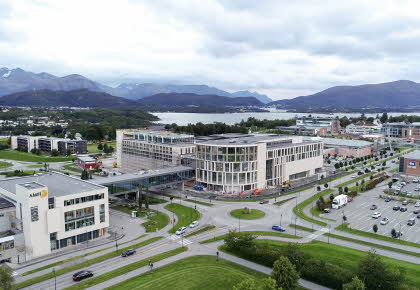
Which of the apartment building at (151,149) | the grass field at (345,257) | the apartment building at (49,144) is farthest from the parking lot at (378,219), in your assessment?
the apartment building at (49,144)

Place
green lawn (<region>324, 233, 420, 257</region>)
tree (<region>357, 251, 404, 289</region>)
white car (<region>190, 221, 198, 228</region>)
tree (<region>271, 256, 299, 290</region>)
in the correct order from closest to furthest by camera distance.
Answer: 1. tree (<region>271, 256, 299, 290</region>)
2. tree (<region>357, 251, 404, 289</region>)
3. green lawn (<region>324, 233, 420, 257</region>)
4. white car (<region>190, 221, 198, 228</region>)

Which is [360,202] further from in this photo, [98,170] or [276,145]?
[98,170]

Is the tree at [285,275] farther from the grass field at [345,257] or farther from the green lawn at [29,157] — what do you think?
the green lawn at [29,157]

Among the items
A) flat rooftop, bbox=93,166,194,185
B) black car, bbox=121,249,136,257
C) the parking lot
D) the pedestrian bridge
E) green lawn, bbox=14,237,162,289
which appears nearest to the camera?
green lawn, bbox=14,237,162,289

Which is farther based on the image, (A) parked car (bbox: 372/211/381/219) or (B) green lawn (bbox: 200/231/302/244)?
(A) parked car (bbox: 372/211/381/219)

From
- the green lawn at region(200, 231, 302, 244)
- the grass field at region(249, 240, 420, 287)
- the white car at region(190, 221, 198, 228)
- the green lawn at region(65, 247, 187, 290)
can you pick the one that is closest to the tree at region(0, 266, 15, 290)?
the green lawn at region(65, 247, 187, 290)

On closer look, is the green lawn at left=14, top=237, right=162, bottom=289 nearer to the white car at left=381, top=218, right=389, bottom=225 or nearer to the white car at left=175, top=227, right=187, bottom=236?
the white car at left=175, top=227, right=187, bottom=236

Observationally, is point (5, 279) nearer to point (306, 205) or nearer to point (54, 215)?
point (54, 215)
